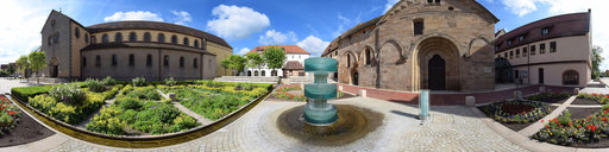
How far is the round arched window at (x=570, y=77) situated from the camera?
18763 millimetres

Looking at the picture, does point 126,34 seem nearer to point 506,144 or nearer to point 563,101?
point 506,144

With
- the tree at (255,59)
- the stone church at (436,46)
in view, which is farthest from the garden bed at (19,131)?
the tree at (255,59)

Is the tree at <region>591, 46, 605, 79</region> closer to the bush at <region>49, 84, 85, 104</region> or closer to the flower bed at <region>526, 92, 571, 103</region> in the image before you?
the flower bed at <region>526, 92, 571, 103</region>

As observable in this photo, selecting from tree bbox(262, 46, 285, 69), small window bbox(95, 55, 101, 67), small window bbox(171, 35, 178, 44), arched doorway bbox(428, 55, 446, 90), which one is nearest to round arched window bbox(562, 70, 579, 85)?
arched doorway bbox(428, 55, 446, 90)

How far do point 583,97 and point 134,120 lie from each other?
22704 millimetres

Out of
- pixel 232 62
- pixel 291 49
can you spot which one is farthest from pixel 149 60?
pixel 291 49

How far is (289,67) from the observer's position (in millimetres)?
40375

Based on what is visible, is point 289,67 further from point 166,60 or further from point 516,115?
point 516,115

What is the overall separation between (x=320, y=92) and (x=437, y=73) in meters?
16.4

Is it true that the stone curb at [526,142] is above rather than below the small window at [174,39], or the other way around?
below

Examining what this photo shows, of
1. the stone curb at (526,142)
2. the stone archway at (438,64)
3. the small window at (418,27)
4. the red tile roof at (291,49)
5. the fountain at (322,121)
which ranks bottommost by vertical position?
the stone curb at (526,142)

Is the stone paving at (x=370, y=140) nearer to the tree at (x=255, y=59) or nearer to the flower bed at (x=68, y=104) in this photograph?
the flower bed at (x=68, y=104)

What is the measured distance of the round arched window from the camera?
18.8 meters

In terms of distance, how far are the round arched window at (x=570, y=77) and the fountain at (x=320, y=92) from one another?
30777mm
